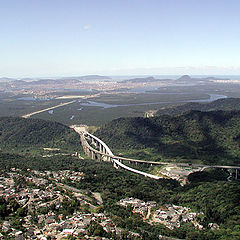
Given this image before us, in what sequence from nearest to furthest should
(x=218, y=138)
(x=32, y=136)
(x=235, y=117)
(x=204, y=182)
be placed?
(x=204, y=182), (x=218, y=138), (x=235, y=117), (x=32, y=136)

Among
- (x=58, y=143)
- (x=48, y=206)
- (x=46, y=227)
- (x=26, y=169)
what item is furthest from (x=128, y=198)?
(x=58, y=143)

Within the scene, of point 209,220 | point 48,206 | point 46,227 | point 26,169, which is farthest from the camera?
point 26,169

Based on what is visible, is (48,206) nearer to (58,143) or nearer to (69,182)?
(69,182)

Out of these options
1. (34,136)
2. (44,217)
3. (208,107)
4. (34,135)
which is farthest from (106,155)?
(208,107)

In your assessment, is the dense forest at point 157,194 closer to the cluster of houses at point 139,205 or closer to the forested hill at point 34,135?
the cluster of houses at point 139,205

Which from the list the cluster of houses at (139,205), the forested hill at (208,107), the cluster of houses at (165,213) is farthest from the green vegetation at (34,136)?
the forested hill at (208,107)

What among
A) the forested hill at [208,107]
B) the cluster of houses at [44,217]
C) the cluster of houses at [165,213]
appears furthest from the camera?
the forested hill at [208,107]

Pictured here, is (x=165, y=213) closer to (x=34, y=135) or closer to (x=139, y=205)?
(x=139, y=205)
